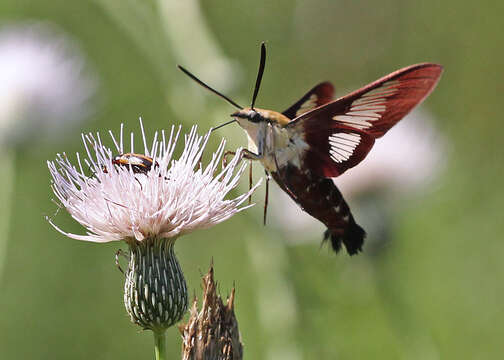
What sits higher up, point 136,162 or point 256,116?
point 256,116

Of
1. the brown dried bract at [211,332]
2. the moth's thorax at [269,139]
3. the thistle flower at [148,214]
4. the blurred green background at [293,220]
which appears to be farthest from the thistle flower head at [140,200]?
the blurred green background at [293,220]

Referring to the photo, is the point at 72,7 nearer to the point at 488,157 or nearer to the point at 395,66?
the point at 395,66

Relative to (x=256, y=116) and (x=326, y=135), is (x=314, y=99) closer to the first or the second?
(x=326, y=135)

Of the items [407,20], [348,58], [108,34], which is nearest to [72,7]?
[108,34]

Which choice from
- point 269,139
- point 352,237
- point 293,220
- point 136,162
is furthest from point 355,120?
point 293,220

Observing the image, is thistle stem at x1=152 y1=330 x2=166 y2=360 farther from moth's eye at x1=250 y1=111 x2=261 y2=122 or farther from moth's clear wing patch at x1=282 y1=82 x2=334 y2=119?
moth's clear wing patch at x1=282 y1=82 x2=334 y2=119
